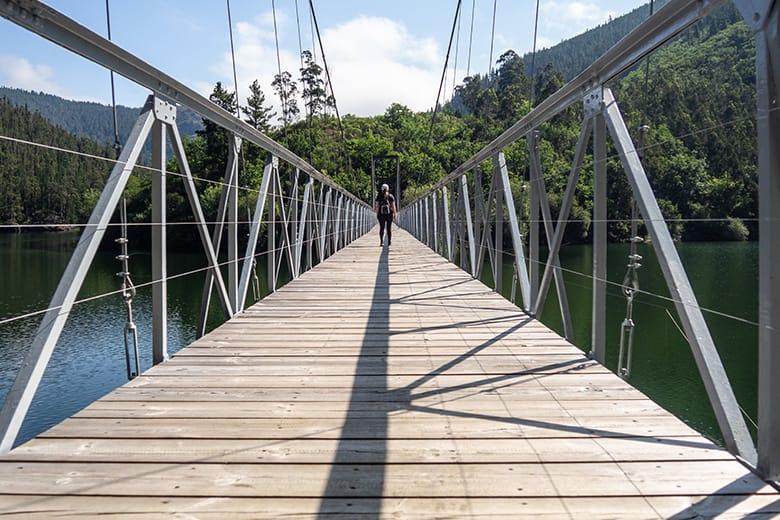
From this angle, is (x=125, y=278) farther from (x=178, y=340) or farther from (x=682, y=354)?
(x=682, y=354)

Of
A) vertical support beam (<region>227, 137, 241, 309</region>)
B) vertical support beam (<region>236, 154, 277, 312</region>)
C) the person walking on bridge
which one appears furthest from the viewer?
the person walking on bridge

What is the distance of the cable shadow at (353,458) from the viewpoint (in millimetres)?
944

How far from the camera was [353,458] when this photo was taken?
1094mm

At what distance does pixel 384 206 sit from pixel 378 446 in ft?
21.1

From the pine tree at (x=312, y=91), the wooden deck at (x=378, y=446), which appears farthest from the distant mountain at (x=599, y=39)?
the pine tree at (x=312, y=91)

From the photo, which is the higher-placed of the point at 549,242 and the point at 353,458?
the point at 549,242

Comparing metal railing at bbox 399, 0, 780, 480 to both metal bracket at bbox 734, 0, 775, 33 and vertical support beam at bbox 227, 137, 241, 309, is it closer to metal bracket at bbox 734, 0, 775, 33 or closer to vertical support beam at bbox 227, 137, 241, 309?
metal bracket at bbox 734, 0, 775, 33

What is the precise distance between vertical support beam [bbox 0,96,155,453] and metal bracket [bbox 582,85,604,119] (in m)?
1.19

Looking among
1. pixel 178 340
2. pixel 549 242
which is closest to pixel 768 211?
pixel 549 242

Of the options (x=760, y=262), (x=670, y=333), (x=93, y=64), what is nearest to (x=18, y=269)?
(x=670, y=333)

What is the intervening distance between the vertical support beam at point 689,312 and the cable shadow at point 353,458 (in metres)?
0.61

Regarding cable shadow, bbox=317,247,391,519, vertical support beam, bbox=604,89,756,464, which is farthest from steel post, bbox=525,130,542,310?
cable shadow, bbox=317,247,391,519

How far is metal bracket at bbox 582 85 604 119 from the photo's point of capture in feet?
5.54

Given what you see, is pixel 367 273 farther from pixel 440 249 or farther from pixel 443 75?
pixel 443 75
